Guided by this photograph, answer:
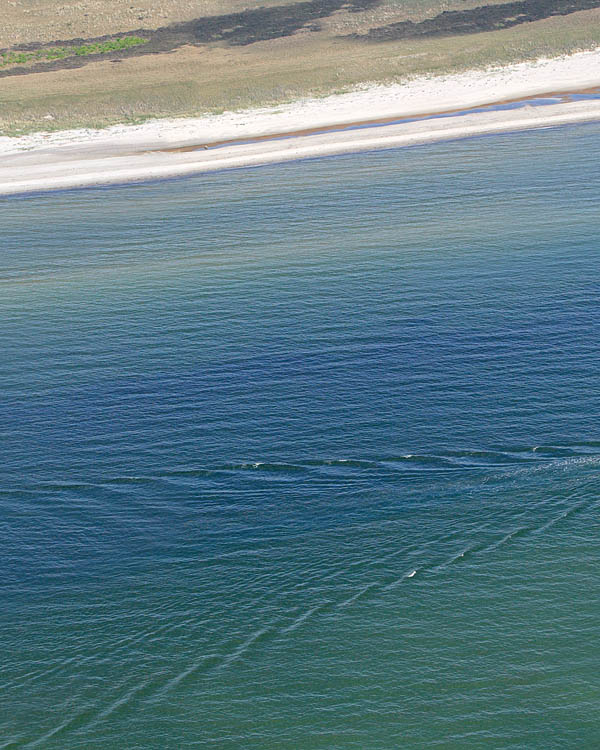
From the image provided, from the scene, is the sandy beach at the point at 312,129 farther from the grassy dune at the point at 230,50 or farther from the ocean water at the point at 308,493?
the ocean water at the point at 308,493

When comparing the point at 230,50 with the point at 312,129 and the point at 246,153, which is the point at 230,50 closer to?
the point at 312,129

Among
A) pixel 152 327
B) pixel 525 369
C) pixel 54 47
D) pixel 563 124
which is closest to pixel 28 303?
pixel 152 327

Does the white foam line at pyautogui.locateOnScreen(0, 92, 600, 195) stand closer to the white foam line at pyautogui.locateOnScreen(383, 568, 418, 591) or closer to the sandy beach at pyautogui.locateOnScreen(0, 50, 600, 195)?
the sandy beach at pyautogui.locateOnScreen(0, 50, 600, 195)

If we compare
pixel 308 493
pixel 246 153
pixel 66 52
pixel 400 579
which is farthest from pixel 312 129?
pixel 400 579

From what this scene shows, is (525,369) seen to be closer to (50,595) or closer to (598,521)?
(598,521)

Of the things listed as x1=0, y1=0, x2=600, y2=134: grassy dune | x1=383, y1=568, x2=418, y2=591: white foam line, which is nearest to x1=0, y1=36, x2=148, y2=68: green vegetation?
x1=0, y1=0, x2=600, y2=134: grassy dune

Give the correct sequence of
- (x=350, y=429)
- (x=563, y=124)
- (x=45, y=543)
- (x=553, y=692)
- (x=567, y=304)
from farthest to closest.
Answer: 1. (x=563, y=124)
2. (x=567, y=304)
3. (x=350, y=429)
4. (x=45, y=543)
5. (x=553, y=692)

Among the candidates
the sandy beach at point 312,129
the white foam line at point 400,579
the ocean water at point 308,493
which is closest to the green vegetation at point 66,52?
the sandy beach at point 312,129
